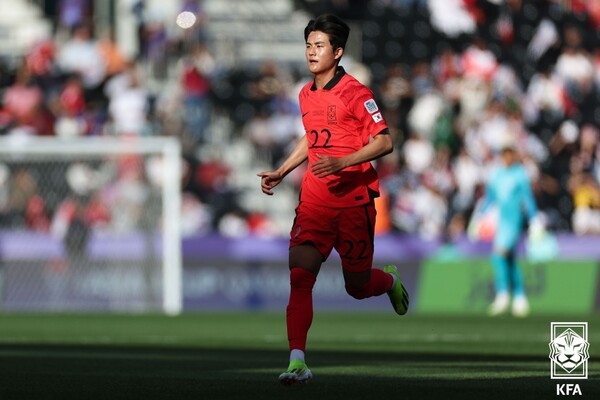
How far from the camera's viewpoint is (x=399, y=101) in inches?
1056

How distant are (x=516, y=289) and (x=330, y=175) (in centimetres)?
1301

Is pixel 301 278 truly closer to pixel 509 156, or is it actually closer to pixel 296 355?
pixel 296 355

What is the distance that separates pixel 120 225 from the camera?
79.4ft

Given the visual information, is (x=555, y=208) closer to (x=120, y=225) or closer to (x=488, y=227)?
(x=488, y=227)

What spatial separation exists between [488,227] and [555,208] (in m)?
1.34

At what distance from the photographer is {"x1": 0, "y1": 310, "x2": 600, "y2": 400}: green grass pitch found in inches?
351

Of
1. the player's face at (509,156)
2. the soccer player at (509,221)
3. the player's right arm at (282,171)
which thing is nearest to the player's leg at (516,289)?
the soccer player at (509,221)

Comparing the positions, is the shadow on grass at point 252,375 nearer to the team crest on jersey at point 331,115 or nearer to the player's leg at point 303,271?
the player's leg at point 303,271

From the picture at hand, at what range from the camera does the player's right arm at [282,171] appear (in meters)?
9.74

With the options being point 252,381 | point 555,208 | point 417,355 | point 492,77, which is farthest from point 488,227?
point 252,381

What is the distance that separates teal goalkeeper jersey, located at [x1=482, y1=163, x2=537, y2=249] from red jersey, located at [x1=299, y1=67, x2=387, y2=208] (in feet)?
42.0

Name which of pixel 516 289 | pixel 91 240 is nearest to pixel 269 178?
pixel 516 289

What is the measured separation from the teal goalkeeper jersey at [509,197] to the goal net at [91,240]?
200 inches

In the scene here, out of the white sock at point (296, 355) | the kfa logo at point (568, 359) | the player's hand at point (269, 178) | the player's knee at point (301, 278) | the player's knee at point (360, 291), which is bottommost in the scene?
the kfa logo at point (568, 359)
